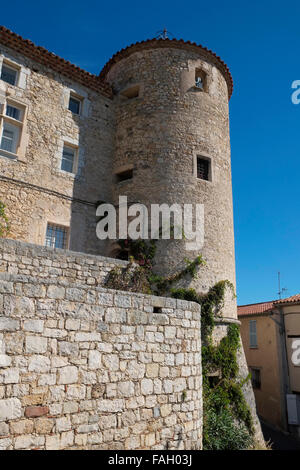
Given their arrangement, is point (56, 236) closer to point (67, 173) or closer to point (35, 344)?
point (67, 173)

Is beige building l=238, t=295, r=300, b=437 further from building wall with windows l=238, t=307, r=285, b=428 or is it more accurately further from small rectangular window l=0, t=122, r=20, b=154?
small rectangular window l=0, t=122, r=20, b=154

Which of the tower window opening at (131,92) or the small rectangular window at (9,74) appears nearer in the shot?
the small rectangular window at (9,74)

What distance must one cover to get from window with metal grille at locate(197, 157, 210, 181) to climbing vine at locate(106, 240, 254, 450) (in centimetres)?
303

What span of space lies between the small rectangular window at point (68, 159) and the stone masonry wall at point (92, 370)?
7240 millimetres

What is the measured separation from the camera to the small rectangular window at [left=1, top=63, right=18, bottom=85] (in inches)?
424

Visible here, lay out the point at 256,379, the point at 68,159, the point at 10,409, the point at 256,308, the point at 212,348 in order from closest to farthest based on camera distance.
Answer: the point at 10,409
the point at 212,348
the point at 68,159
the point at 256,379
the point at 256,308

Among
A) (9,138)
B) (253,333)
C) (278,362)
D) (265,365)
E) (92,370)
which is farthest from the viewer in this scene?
(253,333)

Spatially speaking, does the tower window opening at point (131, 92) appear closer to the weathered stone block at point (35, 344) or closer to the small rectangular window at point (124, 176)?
the small rectangular window at point (124, 176)

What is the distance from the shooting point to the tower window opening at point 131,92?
13023 millimetres

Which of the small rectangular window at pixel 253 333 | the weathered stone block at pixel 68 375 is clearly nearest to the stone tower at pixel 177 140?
the weathered stone block at pixel 68 375

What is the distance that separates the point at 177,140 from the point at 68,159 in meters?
3.85

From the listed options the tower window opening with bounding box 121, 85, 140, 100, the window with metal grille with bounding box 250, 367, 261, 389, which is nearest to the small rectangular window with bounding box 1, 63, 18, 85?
the tower window opening with bounding box 121, 85, 140, 100

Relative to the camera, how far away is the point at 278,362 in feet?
55.2

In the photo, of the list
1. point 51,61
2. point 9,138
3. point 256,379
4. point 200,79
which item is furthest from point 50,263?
point 256,379
